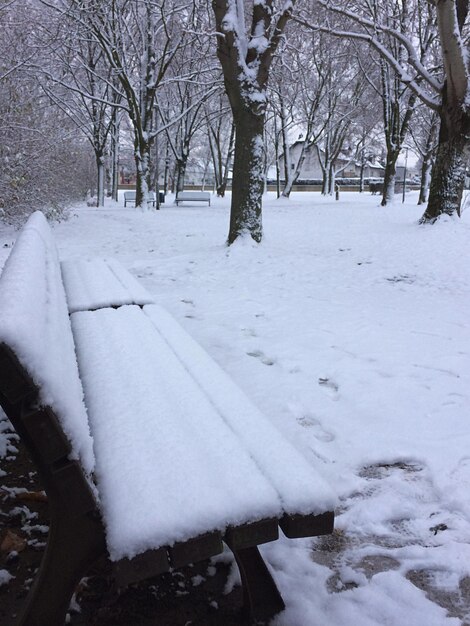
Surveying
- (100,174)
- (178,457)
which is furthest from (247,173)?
(100,174)

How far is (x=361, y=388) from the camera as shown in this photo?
3309mm

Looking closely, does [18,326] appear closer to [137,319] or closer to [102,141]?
[137,319]

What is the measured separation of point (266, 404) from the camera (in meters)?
3.09

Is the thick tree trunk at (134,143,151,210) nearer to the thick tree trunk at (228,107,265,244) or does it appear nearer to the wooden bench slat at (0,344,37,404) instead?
the thick tree trunk at (228,107,265,244)

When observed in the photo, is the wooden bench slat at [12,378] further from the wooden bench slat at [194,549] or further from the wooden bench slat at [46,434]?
the wooden bench slat at [194,549]

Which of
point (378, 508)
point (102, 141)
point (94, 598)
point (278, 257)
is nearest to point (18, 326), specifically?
point (94, 598)

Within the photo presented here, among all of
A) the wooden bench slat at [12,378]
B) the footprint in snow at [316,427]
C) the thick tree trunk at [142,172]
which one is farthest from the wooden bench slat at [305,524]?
the thick tree trunk at [142,172]

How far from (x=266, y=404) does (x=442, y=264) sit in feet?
17.5

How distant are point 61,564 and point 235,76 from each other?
7.70 metres

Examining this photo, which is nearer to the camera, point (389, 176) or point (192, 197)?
point (389, 176)

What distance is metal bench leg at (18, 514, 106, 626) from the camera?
1331 millimetres

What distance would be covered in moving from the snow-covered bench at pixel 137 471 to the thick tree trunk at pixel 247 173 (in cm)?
646

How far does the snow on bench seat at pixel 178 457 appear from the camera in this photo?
4.27ft

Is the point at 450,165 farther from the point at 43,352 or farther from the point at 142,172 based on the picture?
the point at 142,172
